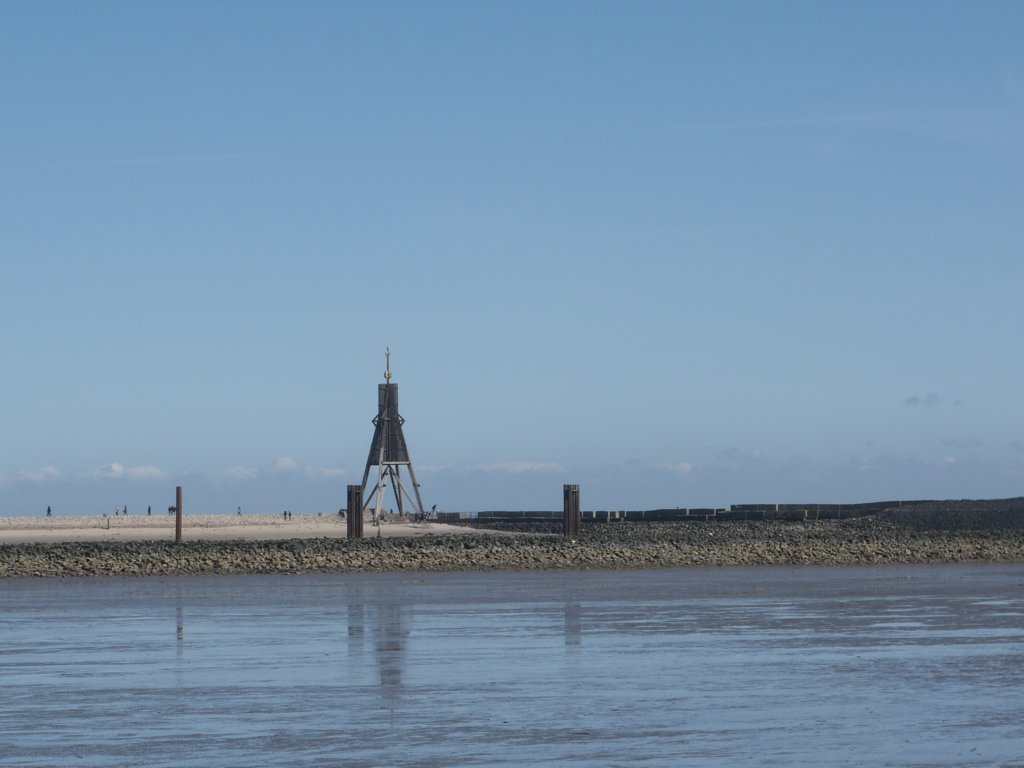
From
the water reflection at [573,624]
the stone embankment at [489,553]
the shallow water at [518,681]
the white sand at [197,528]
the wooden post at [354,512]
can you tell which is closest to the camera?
the shallow water at [518,681]

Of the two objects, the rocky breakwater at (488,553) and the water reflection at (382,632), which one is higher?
the rocky breakwater at (488,553)

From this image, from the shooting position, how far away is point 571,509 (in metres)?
59.6

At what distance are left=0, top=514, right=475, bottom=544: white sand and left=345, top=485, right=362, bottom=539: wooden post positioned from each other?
12.6 ft

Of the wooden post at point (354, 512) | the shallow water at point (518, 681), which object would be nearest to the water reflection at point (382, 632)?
the shallow water at point (518, 681)

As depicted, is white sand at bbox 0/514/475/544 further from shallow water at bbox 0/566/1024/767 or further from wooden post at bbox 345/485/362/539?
shallow water at bbox 0/566/1024/767

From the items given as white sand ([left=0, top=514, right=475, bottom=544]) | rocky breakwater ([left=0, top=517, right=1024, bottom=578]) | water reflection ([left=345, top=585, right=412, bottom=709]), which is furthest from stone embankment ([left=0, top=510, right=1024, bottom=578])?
white sand ([left=0, top=514, right=475, bottom=544])

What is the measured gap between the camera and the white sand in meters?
66.2

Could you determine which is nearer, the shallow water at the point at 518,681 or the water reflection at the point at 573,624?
the shallow water at the point at 518,681

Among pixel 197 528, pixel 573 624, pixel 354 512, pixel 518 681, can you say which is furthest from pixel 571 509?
pixel 518 681

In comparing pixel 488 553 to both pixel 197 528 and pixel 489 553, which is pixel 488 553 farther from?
pixel 197 528

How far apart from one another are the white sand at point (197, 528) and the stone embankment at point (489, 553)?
11.9m

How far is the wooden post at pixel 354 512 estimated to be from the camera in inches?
2261

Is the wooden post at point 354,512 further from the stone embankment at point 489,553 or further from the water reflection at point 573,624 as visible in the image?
the water reflection at point 573,624

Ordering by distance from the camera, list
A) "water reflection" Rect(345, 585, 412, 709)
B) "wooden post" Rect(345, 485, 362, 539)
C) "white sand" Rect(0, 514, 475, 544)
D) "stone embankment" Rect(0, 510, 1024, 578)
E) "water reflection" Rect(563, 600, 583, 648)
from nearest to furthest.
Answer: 1. "water reflection" Rect(345, 585, 412, 709)
2. "water reflection" Rect(563, 600, 583, 648)
3. "stone embankment" Rect(0, 510, 1024, 578)
4. "wooden post" Rect(345, 485, 362, 539)
5. "white sand" Rect(0, 514, 475, 544)
